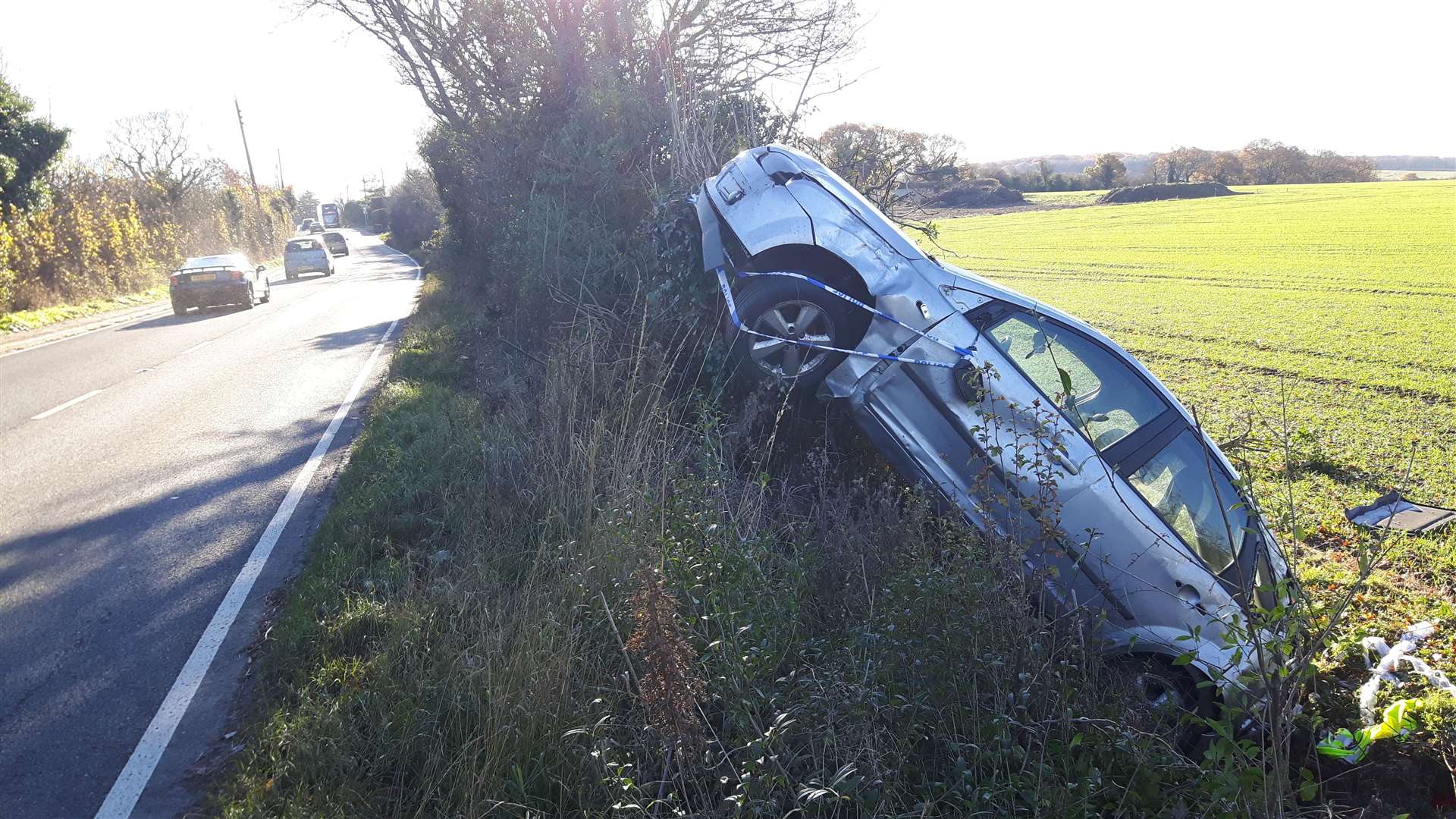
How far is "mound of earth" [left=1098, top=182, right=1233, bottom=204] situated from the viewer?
44.4 m

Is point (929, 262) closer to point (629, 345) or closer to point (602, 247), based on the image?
point (629, 345)

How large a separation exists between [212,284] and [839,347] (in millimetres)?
20954

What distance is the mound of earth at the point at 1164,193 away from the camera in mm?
44375

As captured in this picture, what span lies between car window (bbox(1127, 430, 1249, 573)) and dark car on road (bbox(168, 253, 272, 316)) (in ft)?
74.4

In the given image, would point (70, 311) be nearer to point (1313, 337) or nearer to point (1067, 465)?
point (1067, 465)

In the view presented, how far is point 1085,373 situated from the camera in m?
4.56

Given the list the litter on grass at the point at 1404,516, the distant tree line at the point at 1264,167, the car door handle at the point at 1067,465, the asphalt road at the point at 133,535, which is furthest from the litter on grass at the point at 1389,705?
the distant tree line at the point at 1264,167

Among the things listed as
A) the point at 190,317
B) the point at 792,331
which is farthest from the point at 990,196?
the point at 792,331

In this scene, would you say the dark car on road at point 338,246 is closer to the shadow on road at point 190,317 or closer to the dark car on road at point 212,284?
the shadow on road at point 190,317

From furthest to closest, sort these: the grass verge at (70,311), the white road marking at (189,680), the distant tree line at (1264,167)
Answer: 1. the distant tree line at (1264,167)
2. the grass verge at (70,311)
3. the white road marking at (189,680)

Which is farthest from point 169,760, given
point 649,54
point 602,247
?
point 649,54

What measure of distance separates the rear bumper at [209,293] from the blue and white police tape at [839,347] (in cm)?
1975

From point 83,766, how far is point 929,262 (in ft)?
15.1

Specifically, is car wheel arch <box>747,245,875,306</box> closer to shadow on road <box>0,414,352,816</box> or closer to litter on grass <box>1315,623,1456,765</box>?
litter on grass <box>1315,623,1456,765</box>
